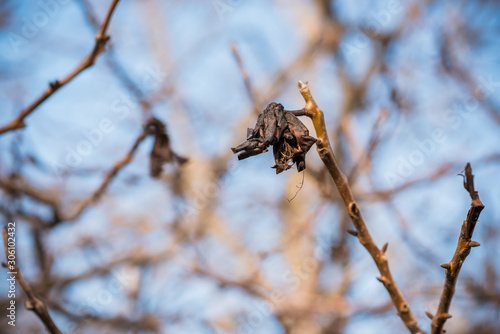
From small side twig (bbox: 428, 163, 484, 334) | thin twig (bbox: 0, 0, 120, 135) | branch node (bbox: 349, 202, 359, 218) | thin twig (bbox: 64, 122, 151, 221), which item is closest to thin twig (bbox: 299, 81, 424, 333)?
branch node (bbox: 349, 202, 359, 218)

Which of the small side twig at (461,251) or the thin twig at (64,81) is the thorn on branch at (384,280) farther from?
the thin twig at (64,81)

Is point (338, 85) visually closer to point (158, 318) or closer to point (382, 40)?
point (382, 40)

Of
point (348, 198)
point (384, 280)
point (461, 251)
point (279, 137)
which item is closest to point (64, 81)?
point (279, 137)

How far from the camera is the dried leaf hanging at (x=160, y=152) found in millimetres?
1945

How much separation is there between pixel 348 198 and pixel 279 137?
0.27 m

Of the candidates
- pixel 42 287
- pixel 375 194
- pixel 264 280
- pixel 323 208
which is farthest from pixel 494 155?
pixel 42 287

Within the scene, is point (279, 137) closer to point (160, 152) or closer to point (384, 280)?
point (384, 280)

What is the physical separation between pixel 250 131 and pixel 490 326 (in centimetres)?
490

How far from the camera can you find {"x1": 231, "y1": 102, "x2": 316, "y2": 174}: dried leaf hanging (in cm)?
108

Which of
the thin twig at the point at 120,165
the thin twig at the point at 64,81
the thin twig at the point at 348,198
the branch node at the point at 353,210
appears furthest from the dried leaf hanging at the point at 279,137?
the thin twig at the point at 120,165

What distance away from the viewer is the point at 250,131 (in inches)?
45.2

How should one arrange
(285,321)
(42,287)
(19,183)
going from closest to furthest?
1. (19,183)
2. (42,287)
3. (285,321)

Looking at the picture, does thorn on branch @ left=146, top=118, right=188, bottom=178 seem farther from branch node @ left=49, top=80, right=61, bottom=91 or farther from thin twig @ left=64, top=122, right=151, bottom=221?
branch node @ left=49, top=80, right=61, bottom=91

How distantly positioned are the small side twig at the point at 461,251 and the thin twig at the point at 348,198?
0.34 feet
